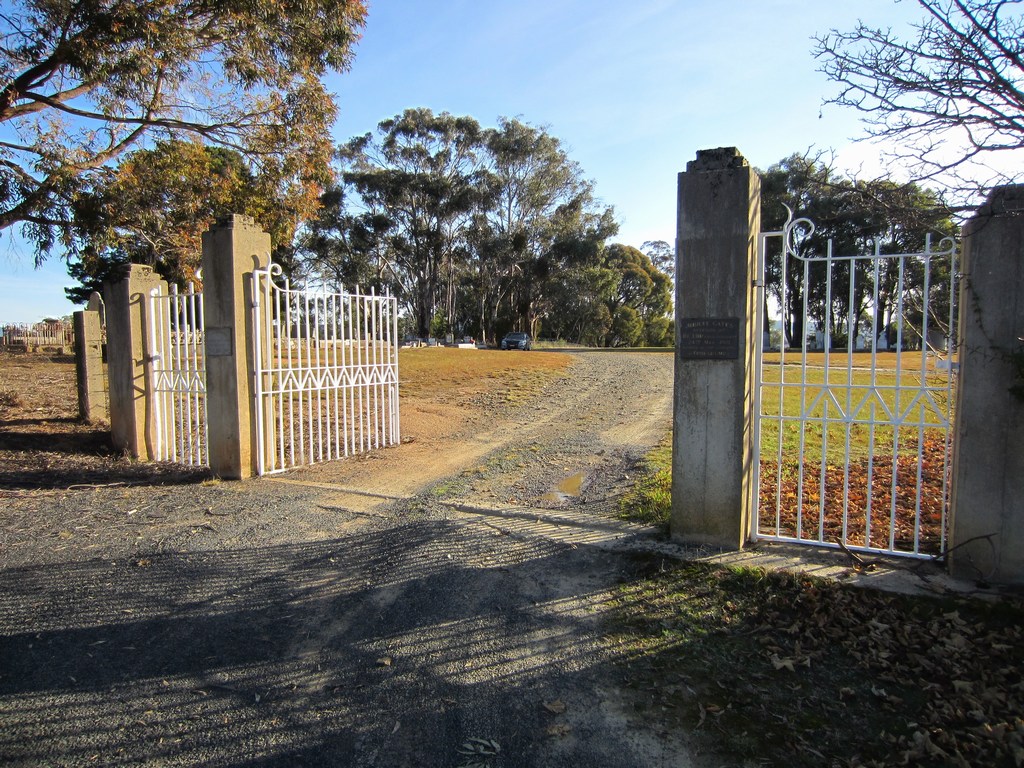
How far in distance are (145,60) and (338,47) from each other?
3540 mm

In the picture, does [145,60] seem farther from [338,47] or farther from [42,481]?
[42,481]

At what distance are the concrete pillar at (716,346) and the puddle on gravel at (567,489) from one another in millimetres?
1792

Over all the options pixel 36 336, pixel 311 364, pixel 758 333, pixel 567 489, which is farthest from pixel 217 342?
pixel 36 336

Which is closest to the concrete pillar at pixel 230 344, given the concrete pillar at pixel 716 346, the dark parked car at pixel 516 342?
the concrete pillar at pixel 716 346

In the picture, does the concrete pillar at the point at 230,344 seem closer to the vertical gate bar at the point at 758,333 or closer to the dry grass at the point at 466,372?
the vertical gate bar at the point at 758,333

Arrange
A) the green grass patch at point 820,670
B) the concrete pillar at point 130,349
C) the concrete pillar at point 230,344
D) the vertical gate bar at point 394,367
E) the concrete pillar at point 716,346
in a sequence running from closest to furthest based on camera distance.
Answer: the green grass patch at point 820,670 < the concrete pillar at point 716,346 < the concrete pillar at point 230,344 < the concrete pillar at point 130,349 < the vertical gate bar at point 394,367

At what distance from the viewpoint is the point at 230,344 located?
6840mm

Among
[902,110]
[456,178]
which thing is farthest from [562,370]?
[456,178]

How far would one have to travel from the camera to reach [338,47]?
1145cm

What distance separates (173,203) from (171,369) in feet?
16.0

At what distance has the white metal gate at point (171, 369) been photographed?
25.0ft

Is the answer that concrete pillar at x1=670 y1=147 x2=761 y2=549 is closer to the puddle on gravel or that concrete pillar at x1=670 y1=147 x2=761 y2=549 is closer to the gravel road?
the gravel road

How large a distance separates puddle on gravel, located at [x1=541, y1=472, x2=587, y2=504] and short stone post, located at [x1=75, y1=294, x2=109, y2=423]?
29.5 ft

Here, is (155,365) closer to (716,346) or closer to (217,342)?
(217,342)
